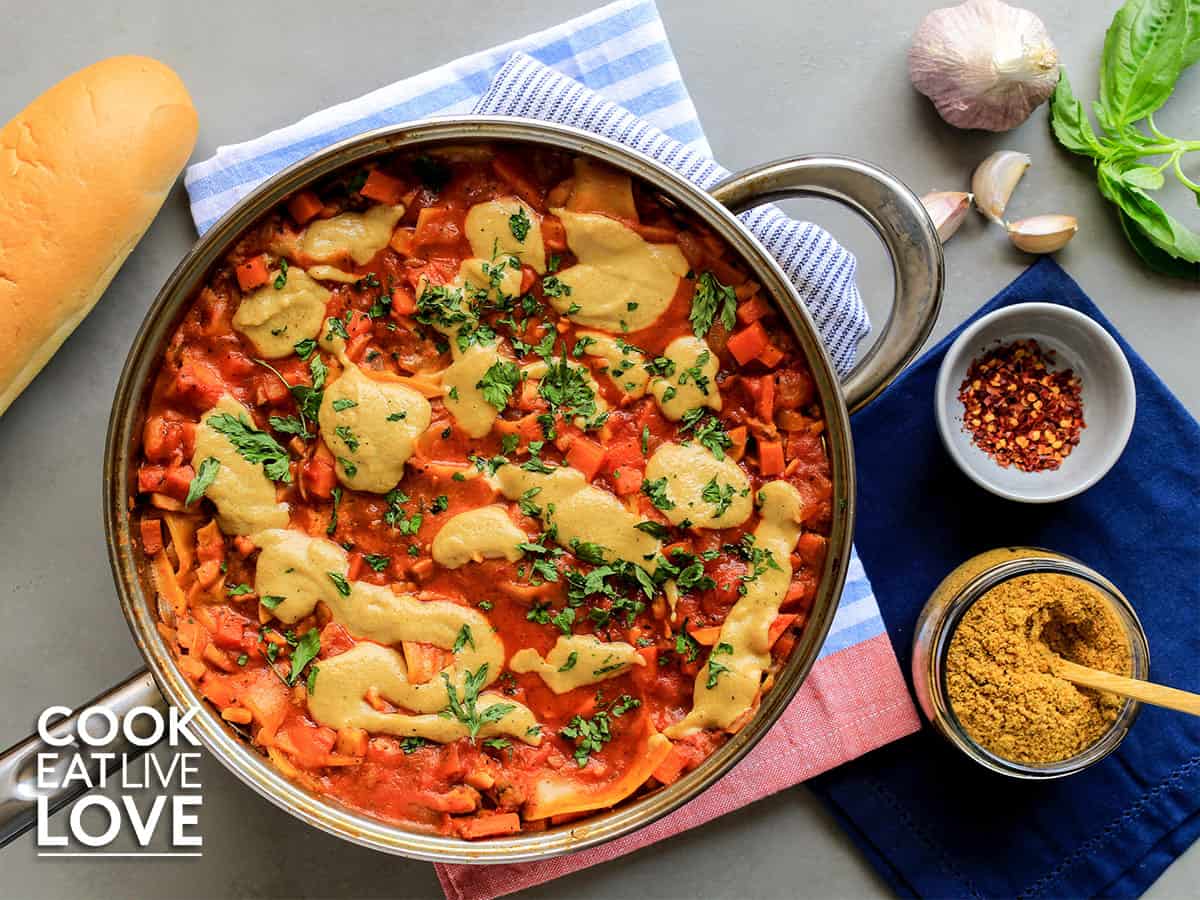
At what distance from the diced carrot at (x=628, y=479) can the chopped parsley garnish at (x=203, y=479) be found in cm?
93

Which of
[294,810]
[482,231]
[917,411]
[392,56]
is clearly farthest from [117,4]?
[917,411]

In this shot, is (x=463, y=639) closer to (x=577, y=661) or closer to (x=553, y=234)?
(x=577, y=661)

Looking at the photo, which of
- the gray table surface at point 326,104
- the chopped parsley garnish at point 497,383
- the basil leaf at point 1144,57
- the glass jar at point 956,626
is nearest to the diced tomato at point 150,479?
the gray table surface at point 326,104

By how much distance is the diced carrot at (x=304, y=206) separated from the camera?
2.44 meters

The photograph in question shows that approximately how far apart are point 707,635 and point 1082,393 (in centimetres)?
135

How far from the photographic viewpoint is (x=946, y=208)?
117 inches

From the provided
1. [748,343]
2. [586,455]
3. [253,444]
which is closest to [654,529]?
[586,455]

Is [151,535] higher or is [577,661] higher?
[151,535]

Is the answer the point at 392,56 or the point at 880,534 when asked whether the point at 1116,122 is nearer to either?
the point at 880,534

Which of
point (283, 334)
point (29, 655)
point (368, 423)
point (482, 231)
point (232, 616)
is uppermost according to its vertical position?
point (482, 231)

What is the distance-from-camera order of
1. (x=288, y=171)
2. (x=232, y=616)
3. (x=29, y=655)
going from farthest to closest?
(x=29, y=655) → (x=232, y=616) → (x=288, y=171)

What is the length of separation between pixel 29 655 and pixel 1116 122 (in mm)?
3418

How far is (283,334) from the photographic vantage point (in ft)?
8.13

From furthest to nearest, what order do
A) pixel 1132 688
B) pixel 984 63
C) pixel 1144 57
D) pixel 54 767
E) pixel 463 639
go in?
1. pixel 1144 57
2. pixel 984 63
3. pixel 1132 688
4. pixel 463 639
5. pixel 54 767
